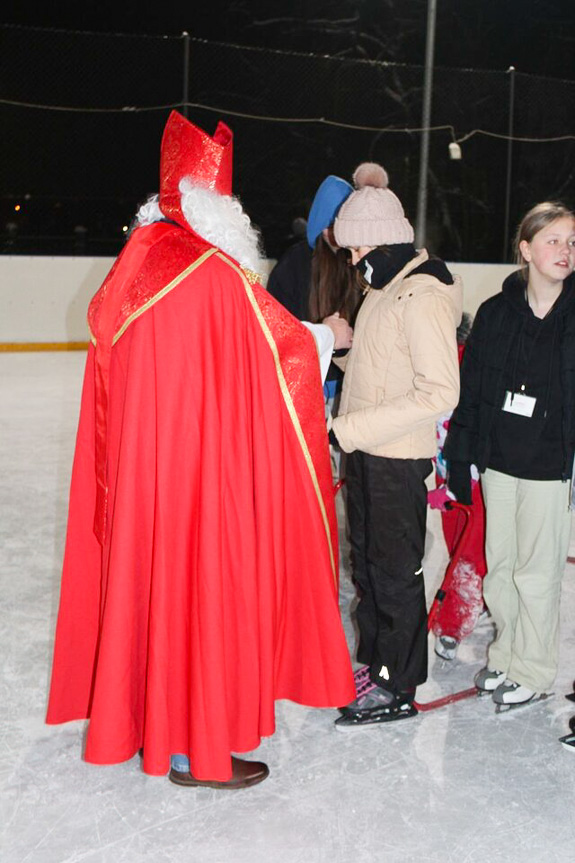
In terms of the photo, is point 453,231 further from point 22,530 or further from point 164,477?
point 164,477

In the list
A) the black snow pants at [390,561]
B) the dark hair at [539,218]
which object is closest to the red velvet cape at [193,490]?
the black snow pants at [390,561]

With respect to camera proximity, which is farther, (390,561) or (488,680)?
(488,680)

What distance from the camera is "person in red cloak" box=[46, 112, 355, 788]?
2.00m

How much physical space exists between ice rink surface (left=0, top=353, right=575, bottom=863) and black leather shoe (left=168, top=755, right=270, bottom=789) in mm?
19

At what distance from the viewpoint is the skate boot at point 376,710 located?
8.11 feet

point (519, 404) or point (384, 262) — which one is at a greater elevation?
point (384, 262)

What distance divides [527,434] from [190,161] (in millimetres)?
1024

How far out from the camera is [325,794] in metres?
2.17

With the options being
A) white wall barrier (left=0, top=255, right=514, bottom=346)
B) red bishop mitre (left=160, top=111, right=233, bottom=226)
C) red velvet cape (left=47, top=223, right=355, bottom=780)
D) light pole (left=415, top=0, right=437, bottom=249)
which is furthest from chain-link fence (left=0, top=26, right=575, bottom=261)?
red velvet cape (left=47, top=223, right=355, bottom=780)

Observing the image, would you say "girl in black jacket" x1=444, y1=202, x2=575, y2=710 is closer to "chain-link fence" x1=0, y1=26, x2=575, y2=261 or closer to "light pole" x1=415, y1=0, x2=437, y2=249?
"light pole" x1=415, y1=0, x2=437, y2=249

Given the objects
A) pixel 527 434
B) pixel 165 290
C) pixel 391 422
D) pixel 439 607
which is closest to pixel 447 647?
pixel 439 607

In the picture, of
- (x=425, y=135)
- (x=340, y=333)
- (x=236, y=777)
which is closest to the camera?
(x=236, y=777)

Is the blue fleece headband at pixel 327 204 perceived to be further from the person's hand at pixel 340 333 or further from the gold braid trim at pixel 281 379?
the gold braid trim at pixel 281 379

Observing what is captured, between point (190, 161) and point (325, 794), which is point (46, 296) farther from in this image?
point (325, 794)
